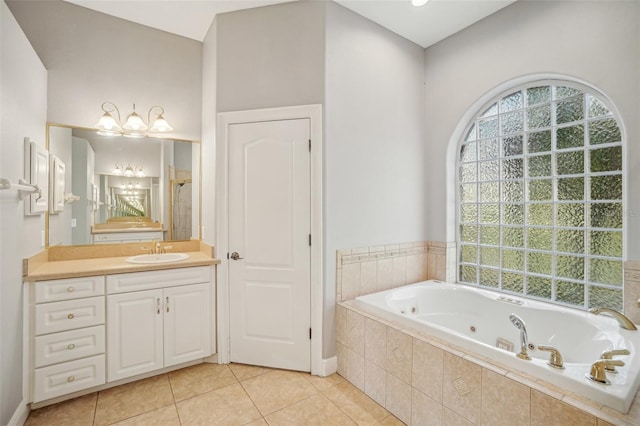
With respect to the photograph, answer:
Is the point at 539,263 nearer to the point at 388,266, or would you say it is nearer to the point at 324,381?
the point at 388,266

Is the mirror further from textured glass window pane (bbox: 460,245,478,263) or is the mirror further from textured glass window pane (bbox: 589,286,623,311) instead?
textured glass window pane (bbox: 589,286,623,311)

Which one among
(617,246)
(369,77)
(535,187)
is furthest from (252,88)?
(617,246)

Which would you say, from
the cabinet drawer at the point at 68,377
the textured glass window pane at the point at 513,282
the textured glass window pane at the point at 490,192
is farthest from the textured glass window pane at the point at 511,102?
the cabinet drawer at the point at 68,377

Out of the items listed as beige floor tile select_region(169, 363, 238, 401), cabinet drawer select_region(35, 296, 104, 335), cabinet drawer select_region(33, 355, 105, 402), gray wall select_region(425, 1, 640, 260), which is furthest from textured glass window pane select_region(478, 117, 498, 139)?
cabinet drawer select_region(33, 355, 105, 402)

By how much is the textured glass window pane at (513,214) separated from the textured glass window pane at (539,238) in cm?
11

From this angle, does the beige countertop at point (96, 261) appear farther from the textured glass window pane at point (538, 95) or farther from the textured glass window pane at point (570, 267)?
the textured glass window pane at point (538, 95)

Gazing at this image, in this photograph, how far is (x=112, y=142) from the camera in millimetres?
2574

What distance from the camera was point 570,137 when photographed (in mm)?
2207

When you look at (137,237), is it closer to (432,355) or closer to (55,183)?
(55,183)

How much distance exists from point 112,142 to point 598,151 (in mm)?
3795

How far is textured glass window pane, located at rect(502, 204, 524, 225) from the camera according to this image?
8.18 feet

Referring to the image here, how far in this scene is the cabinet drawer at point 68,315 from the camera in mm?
1866

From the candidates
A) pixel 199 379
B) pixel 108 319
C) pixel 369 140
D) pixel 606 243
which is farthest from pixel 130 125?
pixel 606 243

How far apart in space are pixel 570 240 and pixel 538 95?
1.17 m
